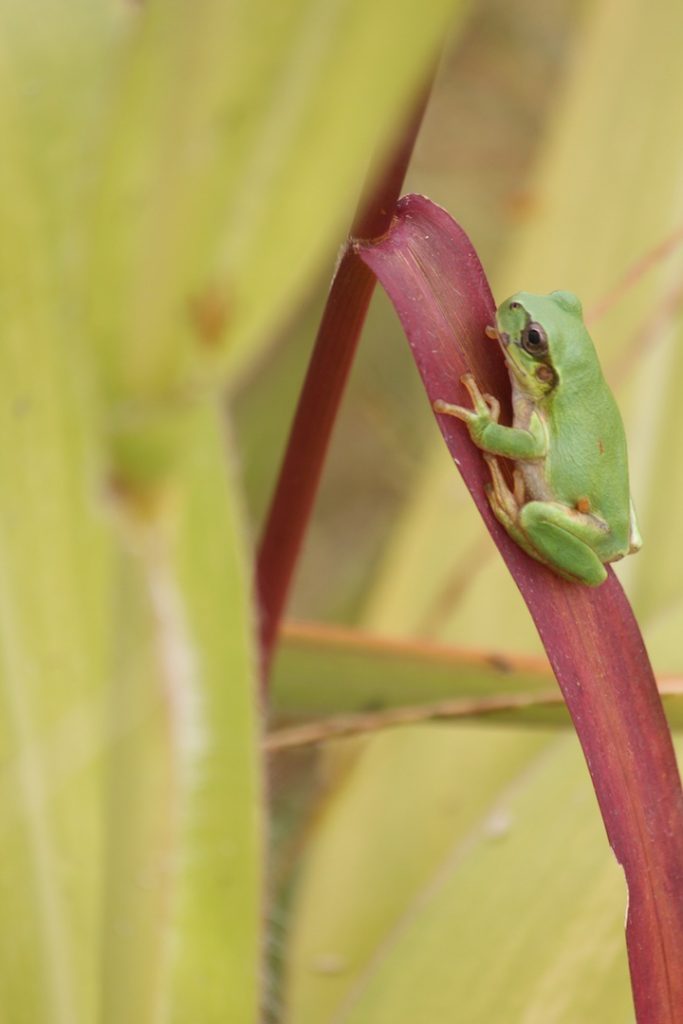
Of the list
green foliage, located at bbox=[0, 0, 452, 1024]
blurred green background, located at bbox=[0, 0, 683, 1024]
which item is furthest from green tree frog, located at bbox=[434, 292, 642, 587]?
green foliage, located at bbox=[0, 0, 452, 1024]

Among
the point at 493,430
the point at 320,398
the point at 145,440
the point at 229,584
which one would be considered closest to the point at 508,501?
the point at 493,430

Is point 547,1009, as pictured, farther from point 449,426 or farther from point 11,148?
point 11,148

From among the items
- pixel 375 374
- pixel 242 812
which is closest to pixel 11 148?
pixel 242 812

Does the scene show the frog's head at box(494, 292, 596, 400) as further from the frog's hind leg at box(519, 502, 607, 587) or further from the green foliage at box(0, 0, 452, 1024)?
the green foliage at box(0, 0, 452, 1024)

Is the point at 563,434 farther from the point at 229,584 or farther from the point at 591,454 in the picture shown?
the point at 229,584

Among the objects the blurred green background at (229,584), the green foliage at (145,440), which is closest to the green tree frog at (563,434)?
the blurred green background at (229,584)

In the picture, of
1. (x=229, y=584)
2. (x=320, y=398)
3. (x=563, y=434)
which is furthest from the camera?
(x=563, y=434)

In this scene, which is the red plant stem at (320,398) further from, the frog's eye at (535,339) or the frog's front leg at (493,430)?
the frog's eye at (535,339)
